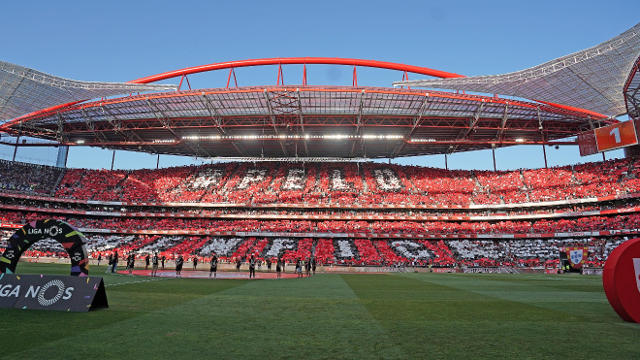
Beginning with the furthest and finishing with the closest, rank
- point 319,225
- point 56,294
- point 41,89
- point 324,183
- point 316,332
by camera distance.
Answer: point 324,183, point 319,225, point 41,89, point 56,294, point 316,332

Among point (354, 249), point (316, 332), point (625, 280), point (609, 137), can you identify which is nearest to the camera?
point (316, 332)

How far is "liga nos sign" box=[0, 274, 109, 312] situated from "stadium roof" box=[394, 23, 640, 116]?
35537mm

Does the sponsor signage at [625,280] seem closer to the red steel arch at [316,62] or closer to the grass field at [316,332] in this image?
the grass field at [316,332]

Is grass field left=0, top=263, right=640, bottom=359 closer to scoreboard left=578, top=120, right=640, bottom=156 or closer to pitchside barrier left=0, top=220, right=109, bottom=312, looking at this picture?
pitchside barrier left=0, top=220, right=109, bottom=312

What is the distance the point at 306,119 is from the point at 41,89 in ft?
102

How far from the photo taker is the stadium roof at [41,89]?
36.8 metres

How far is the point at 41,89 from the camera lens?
39.4m

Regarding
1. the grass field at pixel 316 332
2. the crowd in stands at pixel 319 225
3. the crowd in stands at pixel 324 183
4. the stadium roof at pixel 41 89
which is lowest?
the grass field at pixel 316 332

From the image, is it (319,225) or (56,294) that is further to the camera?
(319,225)

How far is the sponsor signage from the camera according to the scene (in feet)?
23.8

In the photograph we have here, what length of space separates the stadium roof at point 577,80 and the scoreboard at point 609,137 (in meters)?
2.45

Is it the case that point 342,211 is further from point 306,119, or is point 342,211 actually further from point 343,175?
point 306,119

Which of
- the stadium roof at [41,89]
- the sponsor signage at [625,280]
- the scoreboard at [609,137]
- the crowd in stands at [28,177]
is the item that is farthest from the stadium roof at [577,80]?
the crowd in stands at [28,177]

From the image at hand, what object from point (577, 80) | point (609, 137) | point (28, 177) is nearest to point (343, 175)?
point (577, 80)
